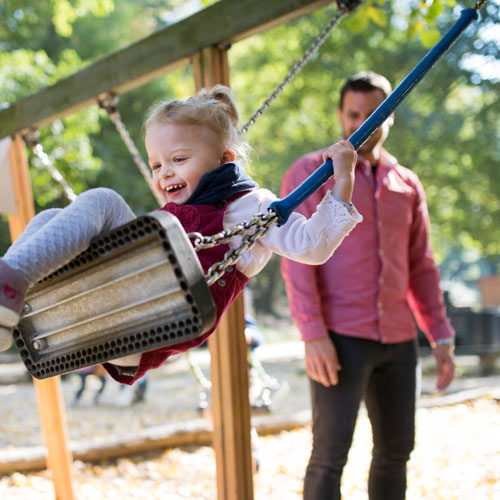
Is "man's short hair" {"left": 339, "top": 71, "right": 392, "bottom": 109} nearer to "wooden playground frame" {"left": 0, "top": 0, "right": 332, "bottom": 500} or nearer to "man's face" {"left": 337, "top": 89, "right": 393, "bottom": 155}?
"man's face" {"left": 337, "top": 89, "right": 393, "bottom": 155}

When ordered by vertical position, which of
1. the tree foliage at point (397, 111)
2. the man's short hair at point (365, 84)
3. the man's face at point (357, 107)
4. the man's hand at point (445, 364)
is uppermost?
the tree foliage at point (397, 111)

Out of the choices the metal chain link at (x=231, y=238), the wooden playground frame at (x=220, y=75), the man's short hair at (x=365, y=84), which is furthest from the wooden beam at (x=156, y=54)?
the metal chain link at (x=231, y=238)

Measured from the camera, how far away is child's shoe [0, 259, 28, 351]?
3.98ft

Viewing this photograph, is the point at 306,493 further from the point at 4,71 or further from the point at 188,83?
the point at 188,83

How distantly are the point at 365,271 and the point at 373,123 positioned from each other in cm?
101

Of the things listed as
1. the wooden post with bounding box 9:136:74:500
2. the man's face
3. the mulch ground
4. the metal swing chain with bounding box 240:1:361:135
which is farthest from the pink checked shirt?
the wooden post with bounding box 9:136:74:500

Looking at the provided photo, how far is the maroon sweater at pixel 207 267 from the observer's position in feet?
4.74

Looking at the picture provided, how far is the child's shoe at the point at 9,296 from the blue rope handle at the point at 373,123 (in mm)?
507

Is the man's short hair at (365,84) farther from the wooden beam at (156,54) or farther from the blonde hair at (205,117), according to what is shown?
the blonde hair at (205,117)

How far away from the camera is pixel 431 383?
315 inches

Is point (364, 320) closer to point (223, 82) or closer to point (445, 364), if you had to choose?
point (445, 364)

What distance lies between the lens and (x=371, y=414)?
2539 mm

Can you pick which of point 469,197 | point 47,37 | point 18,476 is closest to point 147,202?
point 47,37

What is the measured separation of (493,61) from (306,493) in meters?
9.10
